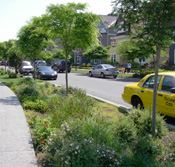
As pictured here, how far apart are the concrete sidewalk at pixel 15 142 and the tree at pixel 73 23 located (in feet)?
14.0

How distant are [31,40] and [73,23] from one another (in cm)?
524

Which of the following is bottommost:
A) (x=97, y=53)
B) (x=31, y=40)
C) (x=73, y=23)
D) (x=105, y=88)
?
(x=105, y=88)

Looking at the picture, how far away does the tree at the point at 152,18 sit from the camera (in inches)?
161

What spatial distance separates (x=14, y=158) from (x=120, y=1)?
3.44 m

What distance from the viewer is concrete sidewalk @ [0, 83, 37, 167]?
3754 mm

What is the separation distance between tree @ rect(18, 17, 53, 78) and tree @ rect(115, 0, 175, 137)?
10.4 m

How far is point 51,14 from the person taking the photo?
9.80 metres

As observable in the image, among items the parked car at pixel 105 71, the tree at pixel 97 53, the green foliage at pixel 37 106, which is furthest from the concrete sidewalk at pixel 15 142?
the tree at pixel 97 53

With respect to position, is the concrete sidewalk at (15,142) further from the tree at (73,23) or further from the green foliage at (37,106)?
the tree at (73,23)

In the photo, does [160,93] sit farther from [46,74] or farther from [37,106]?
[46,74]

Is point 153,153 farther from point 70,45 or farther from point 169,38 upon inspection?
point 70,45

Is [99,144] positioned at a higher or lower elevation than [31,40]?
lower

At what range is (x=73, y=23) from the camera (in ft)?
32.8

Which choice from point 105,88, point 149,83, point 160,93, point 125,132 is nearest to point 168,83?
point 160,93
